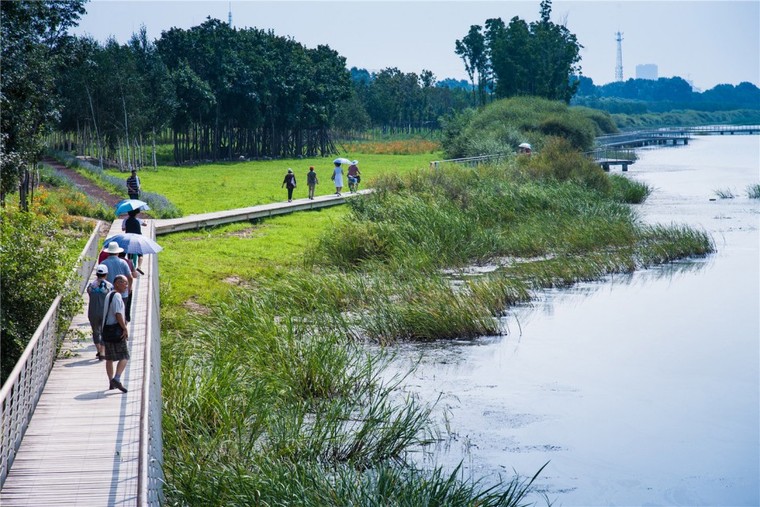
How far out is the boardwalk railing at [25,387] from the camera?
10180mm

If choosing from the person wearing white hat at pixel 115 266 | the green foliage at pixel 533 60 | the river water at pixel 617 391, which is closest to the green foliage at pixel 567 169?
the river water at pixel 617 391

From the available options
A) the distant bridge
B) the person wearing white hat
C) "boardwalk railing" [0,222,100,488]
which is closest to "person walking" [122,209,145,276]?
the person wearing white hat

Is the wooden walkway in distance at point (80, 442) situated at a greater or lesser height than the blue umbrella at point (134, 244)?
lesser

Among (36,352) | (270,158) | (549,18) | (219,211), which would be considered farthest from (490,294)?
(549,18)

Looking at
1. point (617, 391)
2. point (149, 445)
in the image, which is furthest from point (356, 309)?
point (149, 445)

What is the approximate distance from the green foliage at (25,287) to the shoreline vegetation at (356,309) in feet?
6.59

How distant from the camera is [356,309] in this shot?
2041 centimetres

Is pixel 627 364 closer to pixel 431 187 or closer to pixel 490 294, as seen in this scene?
pixel 490 294

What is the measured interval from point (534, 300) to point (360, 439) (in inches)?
446

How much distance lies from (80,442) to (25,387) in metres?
1.16

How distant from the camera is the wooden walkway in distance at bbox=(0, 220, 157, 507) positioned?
9.62m

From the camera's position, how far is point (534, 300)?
906 inches

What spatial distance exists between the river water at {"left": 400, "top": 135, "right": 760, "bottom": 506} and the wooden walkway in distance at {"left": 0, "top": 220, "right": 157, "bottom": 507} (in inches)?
176

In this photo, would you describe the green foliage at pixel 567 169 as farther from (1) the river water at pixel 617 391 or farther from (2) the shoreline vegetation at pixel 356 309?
(1) the river water at pixel 617 391
